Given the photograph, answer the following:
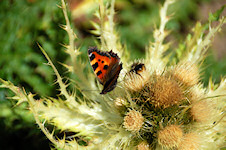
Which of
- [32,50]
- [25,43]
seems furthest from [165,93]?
[25,43]

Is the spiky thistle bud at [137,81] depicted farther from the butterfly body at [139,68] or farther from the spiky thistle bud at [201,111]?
the spiky thistle bud at [201,111]

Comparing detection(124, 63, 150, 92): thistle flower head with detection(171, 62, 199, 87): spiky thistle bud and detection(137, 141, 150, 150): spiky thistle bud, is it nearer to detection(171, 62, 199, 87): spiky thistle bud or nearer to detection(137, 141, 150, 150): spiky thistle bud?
detection(171, 62, 199, 87): spiky thistle bud

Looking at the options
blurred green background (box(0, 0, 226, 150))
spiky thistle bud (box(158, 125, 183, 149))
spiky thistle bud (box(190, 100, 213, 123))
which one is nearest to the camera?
spiky thistle bud (box(158, 125, 183, 149))

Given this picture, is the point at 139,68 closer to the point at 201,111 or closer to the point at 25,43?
the point at 201,111

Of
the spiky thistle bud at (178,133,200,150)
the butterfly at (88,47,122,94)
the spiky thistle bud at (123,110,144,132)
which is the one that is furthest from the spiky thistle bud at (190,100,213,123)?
the butterfly at (88,47,122,94)

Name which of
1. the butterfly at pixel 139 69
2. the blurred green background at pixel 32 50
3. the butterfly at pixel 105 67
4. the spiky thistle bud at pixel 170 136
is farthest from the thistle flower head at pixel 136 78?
the blurred green background at pixel 32 50
